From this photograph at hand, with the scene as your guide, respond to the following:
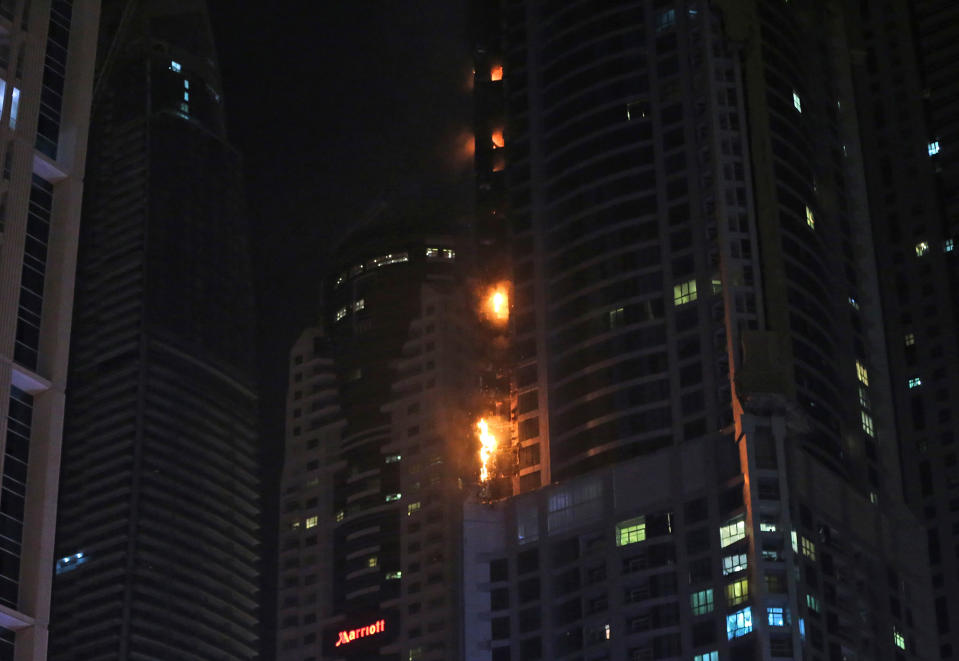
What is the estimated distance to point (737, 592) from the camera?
160 metres

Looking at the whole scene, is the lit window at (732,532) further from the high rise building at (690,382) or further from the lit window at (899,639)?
the lit window at (899,639)

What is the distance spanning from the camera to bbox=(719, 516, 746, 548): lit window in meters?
163

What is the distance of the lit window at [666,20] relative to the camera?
195500mm

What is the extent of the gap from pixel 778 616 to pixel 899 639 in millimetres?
21136

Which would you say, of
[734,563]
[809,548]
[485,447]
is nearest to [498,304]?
[485,447]

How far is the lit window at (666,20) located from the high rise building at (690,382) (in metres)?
0.52

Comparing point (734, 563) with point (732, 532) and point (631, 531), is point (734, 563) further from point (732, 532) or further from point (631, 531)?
point (631, 531)

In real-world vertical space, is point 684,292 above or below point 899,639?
above

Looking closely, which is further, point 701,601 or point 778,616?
point 701,601

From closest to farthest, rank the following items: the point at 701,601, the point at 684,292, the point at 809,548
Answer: the point at 701,601
the point at 809,548
the point at 684,292

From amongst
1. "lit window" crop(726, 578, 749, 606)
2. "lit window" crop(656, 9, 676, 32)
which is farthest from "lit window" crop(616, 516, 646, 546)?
"lit window" crop(656, 9, 676, 32)

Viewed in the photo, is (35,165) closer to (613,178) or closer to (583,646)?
(583,646)

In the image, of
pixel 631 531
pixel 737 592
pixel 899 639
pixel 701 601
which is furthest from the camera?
pixel 899 639

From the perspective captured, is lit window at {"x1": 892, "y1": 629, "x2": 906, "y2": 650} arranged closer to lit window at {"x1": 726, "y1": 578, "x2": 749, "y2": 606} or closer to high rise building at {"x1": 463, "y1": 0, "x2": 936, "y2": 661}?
high rise building at {"x1": 463, "y1": 0, "x2": 936, "y2": 661}
